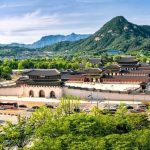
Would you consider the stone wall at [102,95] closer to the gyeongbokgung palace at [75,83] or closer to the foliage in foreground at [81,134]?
the gyeongbokgung palace at [75,83]

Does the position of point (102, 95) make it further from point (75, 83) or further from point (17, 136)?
point (17, 136)

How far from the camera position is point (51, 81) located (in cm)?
6016

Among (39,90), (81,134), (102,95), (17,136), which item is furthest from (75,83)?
(81,134)

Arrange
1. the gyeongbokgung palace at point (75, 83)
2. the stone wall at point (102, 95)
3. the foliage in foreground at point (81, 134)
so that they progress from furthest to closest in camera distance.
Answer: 1. the gyeongbokgung palace at point (75, 83)
2. the stone wall at point (102, 95)
3. the foliage in foreground at point (81, 134)

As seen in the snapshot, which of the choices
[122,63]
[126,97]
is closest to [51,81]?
[126,97]

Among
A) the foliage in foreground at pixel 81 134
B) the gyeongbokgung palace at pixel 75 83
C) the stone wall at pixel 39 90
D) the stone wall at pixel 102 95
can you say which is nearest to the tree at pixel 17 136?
the foliage in foreground at pixel 81 134

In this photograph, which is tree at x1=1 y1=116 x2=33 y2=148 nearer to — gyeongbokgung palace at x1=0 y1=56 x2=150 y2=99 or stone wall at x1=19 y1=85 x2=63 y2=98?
gyeongbokgung palace at x1=0 y1=56 x2=150 y2=99

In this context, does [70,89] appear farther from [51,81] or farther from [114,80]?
[114,80]

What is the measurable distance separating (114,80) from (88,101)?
60.9ft

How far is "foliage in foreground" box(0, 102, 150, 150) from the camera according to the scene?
25.5 meters

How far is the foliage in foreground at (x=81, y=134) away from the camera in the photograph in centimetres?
2553

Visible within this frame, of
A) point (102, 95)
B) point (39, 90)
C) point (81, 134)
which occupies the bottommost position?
point (102, 95)

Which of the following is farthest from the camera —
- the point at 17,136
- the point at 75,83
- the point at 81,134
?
the point at 75,83

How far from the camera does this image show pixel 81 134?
28.8 metres
